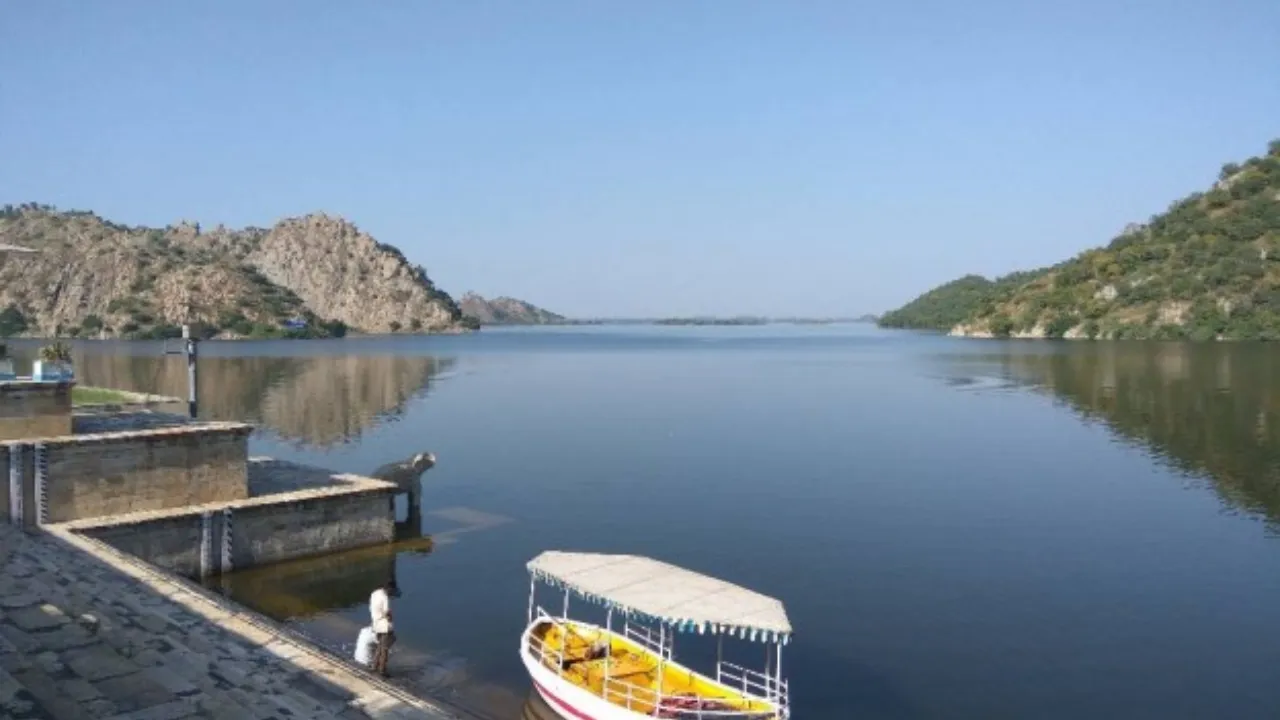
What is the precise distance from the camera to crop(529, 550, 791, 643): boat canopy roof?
797 inches

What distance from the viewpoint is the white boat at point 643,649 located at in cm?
→ 2034

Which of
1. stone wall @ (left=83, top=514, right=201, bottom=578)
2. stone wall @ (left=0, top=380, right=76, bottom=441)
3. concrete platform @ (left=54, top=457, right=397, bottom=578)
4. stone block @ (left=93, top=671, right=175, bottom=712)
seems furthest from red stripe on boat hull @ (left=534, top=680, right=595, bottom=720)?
stone wall @ (left=0, top=380, right=76, bottom=441)

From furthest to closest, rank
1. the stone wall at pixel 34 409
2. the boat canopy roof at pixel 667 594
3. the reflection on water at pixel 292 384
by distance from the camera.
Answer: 1. the reflection on water at pixel 292 384
2. the stone wall at pixel 34 409
3. the boat canopy roof at pixel 667 594

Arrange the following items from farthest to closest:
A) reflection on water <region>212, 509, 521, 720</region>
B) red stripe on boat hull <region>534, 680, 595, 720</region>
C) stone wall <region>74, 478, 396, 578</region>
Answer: stone wall <region>74, 478, 396, 578</region> → reflection on water <region>212, 509, 521, 720</region> → red stripe on boat hull <region>534, 680, 595, 720</region>

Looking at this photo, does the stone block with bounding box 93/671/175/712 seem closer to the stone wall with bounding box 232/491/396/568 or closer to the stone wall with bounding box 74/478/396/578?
the stone wall with bounding box 74/478/396/578

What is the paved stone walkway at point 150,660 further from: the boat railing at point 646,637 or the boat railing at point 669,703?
the boat railing at point 646,637

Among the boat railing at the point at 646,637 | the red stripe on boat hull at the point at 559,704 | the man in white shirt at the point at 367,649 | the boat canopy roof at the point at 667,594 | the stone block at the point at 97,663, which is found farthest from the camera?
the boat railing at the point at 646,637

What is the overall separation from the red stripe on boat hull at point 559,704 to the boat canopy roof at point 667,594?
2358 mm

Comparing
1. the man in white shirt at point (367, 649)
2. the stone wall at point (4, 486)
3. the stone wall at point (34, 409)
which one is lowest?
the man in white shirt at point (367, 649)

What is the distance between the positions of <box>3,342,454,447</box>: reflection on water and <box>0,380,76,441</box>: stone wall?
1812 cm

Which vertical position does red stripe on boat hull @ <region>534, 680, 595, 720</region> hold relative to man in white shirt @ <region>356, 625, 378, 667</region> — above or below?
below

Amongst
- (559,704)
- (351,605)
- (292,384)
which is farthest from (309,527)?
(292,384)

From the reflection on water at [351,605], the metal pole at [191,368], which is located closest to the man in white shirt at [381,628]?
the reflection on water at [351,605]

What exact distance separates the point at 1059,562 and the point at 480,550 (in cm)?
2233
